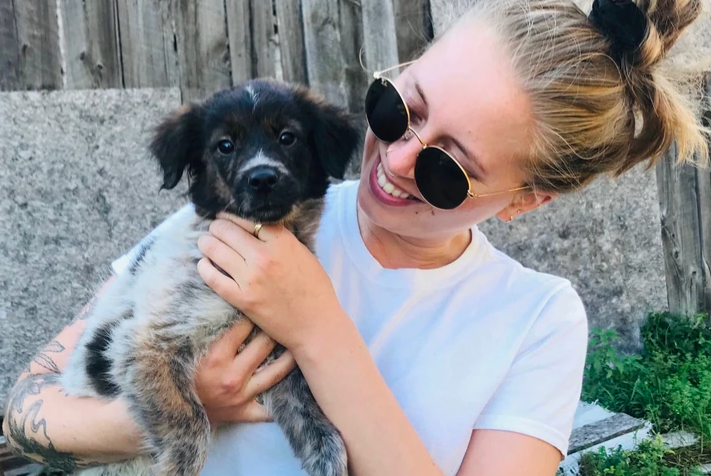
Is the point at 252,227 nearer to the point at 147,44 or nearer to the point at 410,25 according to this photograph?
the point at 147,44

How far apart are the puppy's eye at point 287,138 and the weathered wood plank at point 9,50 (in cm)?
179

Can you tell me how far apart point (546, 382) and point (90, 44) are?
2736 mm

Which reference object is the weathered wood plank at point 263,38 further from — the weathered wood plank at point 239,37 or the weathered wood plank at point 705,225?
the weathered wood plank at point 705,225

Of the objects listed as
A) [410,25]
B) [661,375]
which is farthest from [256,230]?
[661,375]

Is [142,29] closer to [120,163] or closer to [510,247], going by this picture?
[120,163]

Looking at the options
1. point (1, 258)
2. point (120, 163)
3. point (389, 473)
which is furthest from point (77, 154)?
point (389, 473)

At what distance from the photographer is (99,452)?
164 cm

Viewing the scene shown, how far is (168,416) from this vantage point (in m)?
1.60

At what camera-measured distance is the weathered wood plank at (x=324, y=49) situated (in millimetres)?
3334

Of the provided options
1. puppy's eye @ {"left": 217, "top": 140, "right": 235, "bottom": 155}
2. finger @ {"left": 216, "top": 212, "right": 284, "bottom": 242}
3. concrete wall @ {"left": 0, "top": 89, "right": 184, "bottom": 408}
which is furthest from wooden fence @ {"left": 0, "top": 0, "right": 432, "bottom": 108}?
finger @ {"left": 216, "top": 212, "right": 284, "bottom": 242}

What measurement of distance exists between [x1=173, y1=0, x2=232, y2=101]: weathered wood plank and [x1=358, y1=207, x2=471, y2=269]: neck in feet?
5.65

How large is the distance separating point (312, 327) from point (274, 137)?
2.20 feet

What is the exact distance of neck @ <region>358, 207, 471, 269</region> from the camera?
1.88 m

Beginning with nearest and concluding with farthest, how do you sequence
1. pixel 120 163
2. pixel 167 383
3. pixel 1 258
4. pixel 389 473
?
1. pixel 389 473
2. pixel 167 383
3. pixel 1 258
4. pixel 120 163
